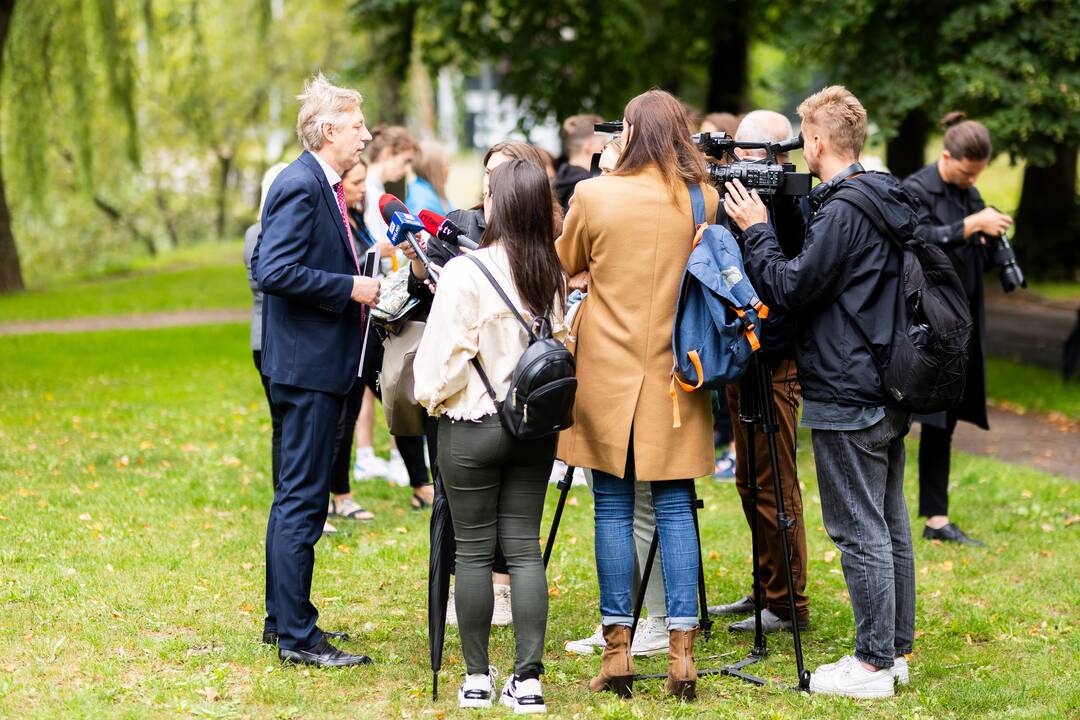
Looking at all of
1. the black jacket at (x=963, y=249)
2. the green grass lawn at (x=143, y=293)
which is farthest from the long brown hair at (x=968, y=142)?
the green grass lawn at (x=143, y=293)

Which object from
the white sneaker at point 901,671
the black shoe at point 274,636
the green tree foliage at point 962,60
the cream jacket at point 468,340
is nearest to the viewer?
the cream jacket at point 468,340

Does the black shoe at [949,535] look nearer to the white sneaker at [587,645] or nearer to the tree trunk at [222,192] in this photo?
the white sneaker at [587,645]

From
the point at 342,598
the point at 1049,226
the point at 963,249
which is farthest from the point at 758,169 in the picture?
the point at 1049,226

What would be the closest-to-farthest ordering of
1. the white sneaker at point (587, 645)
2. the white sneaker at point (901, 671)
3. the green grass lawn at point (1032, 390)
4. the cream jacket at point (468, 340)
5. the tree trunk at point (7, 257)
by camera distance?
the cream jacket at point (468, 340) → the white sneaker at point (901, 671) → the white sneaker at point (587, 645) → the green grass lawn at point (1032, 390) → the tree trunk at point (7, 257)

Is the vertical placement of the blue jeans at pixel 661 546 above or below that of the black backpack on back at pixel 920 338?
below

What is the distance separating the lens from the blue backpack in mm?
4512

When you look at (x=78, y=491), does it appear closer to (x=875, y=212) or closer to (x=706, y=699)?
(x=706, y=699)

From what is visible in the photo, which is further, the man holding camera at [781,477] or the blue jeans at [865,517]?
the man holding camera at [781,477]

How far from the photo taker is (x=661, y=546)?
4.85m

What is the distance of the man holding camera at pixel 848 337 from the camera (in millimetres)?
4699

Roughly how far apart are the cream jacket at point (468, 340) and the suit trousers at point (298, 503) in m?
0.76

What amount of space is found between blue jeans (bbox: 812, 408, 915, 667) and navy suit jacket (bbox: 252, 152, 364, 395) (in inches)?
78.8

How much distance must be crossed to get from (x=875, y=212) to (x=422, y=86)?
2648 centimetres

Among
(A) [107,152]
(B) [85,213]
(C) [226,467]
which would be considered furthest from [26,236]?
(C) [226,467]
